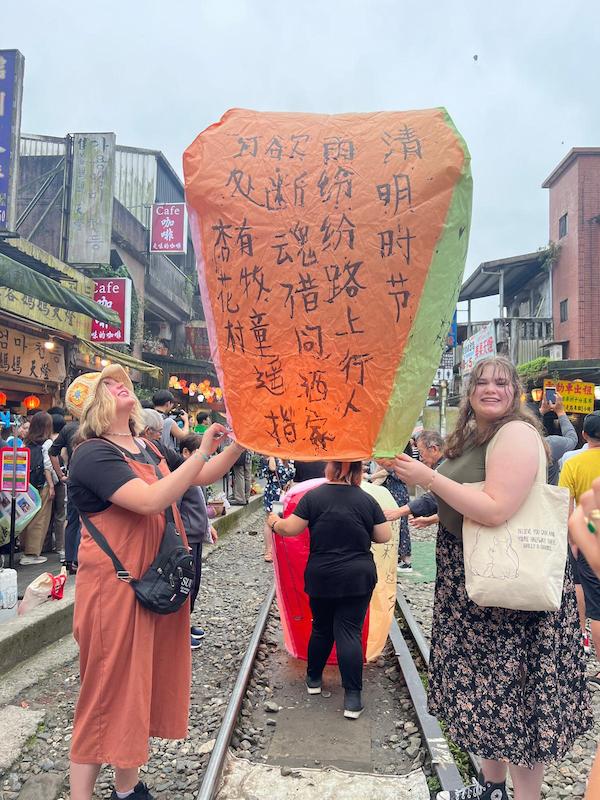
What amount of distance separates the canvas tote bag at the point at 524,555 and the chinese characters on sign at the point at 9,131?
10.2 m

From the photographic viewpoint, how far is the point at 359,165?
2109 mm

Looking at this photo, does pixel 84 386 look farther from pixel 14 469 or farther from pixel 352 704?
pixel 14 469

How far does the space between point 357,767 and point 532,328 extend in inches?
A: 762

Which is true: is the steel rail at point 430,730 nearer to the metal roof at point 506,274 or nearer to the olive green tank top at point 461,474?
the olive green tank top at point 461,474

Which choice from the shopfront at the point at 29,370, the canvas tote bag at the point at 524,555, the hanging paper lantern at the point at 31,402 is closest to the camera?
the canvas tote bag at the point at 524,555

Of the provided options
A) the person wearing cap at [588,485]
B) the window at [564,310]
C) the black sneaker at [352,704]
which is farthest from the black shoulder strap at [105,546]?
the window at [564,310]

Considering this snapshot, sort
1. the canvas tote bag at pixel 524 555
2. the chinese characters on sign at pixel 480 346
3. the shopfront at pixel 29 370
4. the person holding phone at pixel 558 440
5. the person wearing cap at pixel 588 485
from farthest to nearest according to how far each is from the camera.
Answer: the chinese characters on sign at pixel 480 346 < the shopfront at pixel 29 370 < the person holding phone at pixel 558 440 < the person wearing cap at pixel 588 485 < the canvas tote bag at pixel 524 555

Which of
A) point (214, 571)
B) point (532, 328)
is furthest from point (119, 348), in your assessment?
point (532, 328)

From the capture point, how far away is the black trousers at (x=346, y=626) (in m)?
3.74

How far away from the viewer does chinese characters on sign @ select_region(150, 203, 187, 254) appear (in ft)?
67.9

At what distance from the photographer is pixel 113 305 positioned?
49.4ft

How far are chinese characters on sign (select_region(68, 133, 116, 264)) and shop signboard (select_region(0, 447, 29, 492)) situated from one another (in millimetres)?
9887

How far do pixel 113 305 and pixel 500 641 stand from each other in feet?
47.5

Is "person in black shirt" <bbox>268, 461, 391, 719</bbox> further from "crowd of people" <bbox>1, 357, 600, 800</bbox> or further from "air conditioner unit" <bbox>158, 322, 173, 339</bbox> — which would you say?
"air conditioner unit" <bbox>158, 322, 173, 339</bbox>
